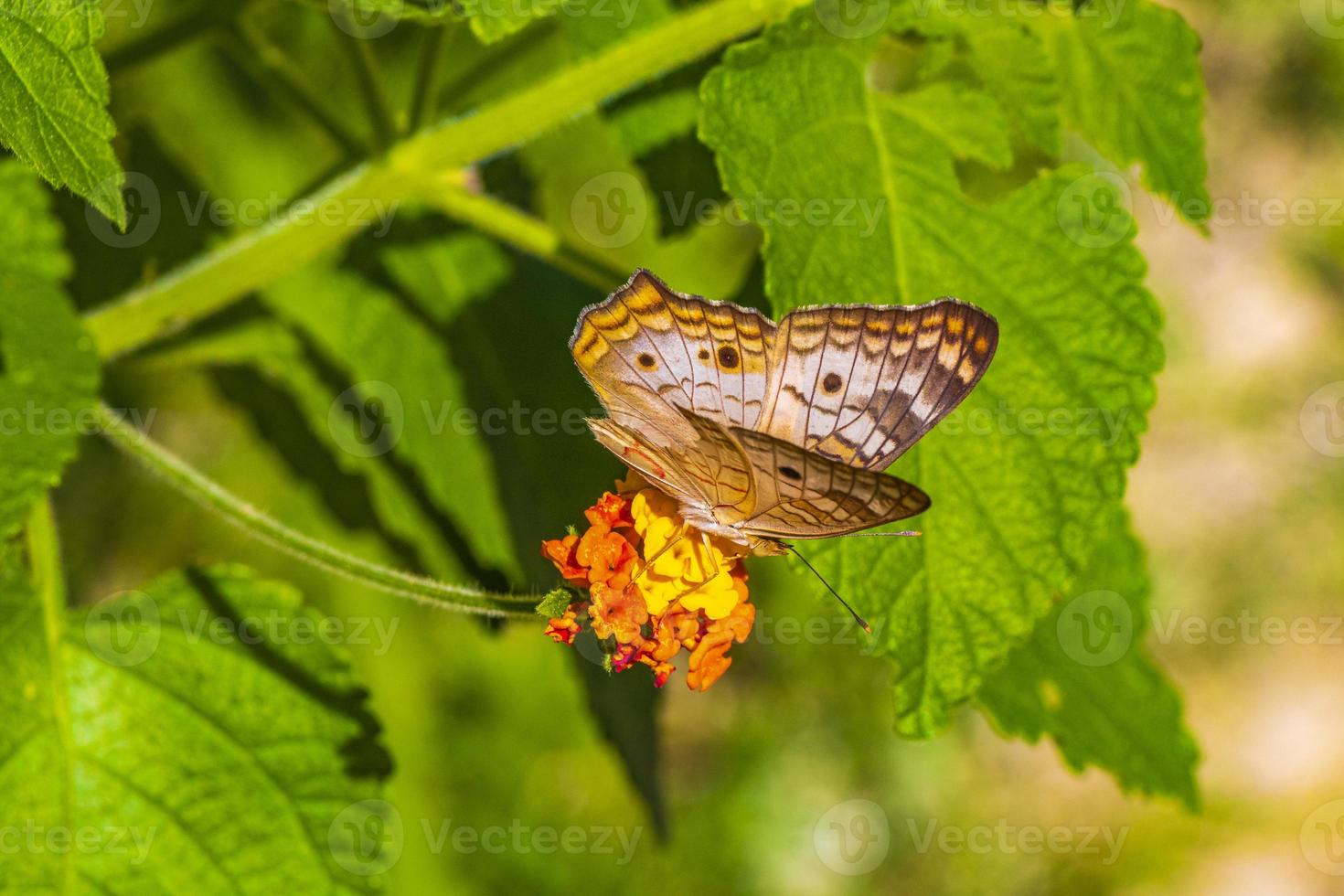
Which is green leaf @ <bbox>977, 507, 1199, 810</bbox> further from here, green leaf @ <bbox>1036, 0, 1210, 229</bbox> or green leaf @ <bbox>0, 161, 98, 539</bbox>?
A: green leaf @ <bbox>0, 161, 98, 539</bbox>

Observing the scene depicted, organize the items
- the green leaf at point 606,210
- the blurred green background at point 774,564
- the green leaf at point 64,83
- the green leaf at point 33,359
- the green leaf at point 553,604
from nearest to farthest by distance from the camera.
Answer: the green leaf at point 64,83, the green leaf at point 553,604, the green leaf at point 33,359, the blurred green background at point 774,564, the green leaf at point 606,210

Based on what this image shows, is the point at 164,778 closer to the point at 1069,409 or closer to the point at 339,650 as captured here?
the point at 339,650

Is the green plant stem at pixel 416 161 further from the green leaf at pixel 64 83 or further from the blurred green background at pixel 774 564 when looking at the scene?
the green leaf at pixel 64 83

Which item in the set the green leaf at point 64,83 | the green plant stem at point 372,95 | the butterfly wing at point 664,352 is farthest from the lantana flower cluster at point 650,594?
the green plant stem at point 372,95

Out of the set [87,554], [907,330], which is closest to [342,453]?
[907,330]

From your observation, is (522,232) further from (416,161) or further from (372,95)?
(372,95)

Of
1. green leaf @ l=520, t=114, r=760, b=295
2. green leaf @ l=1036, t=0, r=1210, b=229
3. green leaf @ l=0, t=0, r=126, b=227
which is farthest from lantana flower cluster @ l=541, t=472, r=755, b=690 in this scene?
green leaf @ l=520, t=114, r=760, b=295

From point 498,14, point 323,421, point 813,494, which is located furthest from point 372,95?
point 813,494
